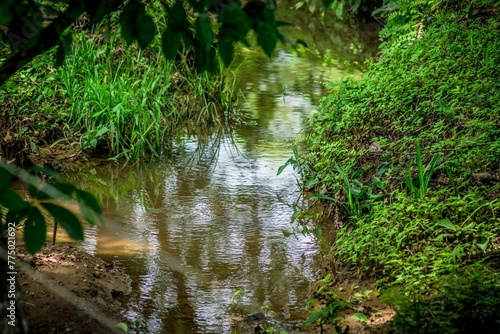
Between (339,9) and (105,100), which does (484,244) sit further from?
(339,9)

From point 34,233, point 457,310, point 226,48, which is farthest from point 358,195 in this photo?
point 34,233

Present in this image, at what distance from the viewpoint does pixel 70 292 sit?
14.8ft

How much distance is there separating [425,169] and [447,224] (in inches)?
30.4

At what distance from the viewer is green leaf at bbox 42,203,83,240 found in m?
→ 2.38

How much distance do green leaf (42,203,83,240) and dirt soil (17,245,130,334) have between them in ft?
6.19

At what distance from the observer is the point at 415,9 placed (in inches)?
350

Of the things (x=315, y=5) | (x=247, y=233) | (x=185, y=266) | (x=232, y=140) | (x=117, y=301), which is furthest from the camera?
(x=315, y=5)

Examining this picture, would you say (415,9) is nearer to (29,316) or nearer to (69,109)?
(69,109)

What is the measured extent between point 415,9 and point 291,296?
4967mm

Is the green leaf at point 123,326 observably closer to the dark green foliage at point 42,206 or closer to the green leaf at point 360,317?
the green leaf at point 360,317

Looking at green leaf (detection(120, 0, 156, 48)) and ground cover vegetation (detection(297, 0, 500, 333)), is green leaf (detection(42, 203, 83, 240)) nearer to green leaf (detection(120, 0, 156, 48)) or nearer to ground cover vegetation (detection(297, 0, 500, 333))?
green leaf (detection(120, 0, 156, 48))

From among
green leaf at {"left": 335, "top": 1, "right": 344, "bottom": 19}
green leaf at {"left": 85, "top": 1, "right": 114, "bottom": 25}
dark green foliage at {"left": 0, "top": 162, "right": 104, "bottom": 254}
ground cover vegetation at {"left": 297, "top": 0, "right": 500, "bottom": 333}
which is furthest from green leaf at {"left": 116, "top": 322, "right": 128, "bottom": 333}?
green leaf at {"left": 335, "top": 1, "right": 344, "bottom": 19}

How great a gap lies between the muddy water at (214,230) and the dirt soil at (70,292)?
0.17 meters

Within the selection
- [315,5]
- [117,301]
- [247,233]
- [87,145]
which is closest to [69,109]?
[87,145]
